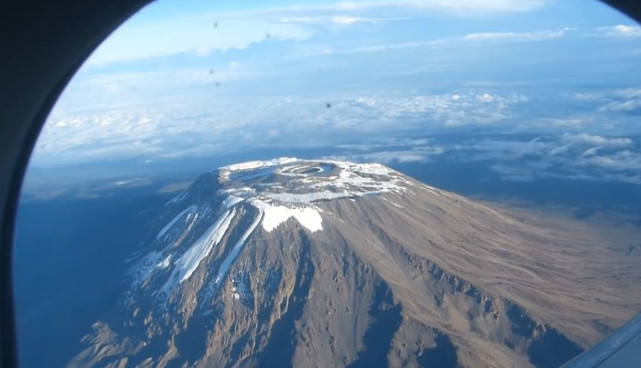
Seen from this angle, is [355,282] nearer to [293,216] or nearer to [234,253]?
[293,216]

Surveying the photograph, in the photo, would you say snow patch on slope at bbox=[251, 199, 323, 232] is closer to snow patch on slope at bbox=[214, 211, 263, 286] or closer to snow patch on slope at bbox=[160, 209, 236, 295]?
snow patch on slope at bbox=[214, 211, 263, 286]

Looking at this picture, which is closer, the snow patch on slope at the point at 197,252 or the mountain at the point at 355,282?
the mountain at the point at 355,282

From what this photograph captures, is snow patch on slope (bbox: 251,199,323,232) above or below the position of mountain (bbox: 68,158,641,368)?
above

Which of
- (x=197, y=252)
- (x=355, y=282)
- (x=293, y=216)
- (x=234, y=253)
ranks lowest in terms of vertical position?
(x=355, y=282)

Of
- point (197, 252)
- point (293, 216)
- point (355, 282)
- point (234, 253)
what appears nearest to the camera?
point (355, 282)

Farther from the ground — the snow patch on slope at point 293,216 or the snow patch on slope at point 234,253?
the snow patch on slope at point 293,216

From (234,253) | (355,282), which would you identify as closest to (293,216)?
(234,253)

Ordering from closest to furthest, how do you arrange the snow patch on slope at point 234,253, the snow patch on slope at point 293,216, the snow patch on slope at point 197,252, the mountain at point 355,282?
the mountain at point 355,282
the snow patch on slope at point 234,253
the snow patch on slope at point 293,216
the snow patch on slope at point 197,252

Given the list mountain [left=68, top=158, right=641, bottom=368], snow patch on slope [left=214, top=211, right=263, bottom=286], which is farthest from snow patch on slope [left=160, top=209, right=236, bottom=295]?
snow patch on slope [left=214, top=211, right=263, bottom=286]

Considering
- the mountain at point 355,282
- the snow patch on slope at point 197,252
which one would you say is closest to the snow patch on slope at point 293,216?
the mountain at point 355,282

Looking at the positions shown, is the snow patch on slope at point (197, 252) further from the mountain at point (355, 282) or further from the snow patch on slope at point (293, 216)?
the snow patch on slope at point (293, 216)
